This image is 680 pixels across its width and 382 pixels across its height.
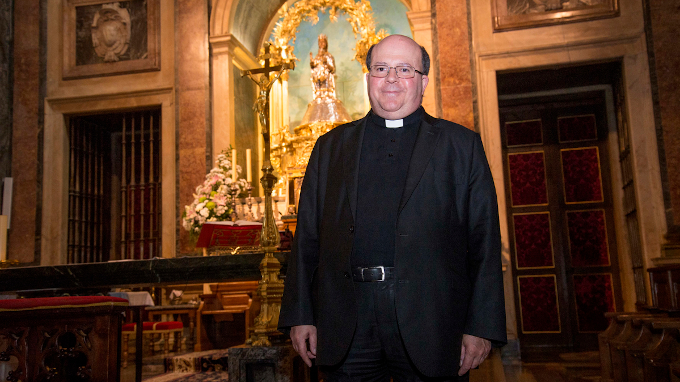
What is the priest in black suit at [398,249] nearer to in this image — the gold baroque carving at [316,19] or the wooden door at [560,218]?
the gold baroque carving at [316,19]

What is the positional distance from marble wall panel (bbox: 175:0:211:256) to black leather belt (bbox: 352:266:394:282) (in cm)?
616

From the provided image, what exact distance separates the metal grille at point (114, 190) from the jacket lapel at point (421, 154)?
306 inches

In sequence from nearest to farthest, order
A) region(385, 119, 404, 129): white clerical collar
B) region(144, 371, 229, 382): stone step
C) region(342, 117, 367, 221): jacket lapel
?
region(342, 117, 367, 221): jacket lapel
region(385, 119, 404, 129): white clerical collar
region(144, 371, 229, 382): stone step

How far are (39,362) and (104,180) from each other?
278 inches

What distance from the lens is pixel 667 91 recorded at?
6.95 meters

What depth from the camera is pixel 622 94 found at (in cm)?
748

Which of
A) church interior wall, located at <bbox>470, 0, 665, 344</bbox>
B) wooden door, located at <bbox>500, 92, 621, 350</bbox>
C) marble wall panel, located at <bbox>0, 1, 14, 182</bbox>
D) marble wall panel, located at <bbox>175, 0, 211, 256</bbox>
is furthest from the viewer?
wooden door, located at <bbox>500, 92, 621, 350</bbox>

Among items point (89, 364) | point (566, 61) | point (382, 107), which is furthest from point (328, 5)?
point (382, 107)

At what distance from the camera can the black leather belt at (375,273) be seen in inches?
72.6

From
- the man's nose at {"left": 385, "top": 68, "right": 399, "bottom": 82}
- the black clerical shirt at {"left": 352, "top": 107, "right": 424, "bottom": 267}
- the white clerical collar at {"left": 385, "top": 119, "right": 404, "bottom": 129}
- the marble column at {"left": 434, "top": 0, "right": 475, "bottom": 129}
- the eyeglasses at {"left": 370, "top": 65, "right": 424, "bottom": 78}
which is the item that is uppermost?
the marble column at {"left": 434, "top": 0, "right": 475, "bottom": 129}

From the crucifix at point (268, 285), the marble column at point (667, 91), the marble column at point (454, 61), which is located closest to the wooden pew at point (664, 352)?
the crucifix at point (268, 285)

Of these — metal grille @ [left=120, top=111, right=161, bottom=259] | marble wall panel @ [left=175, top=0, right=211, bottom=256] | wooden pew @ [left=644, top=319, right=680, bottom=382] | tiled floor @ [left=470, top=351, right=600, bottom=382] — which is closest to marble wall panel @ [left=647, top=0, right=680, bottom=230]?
tiled floor @ [left=470, top=351, right=600, bottom=382]

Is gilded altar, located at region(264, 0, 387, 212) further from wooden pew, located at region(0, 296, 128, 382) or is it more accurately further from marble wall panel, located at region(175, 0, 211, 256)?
wooden pew, located at region(0, 296, 128, 382)

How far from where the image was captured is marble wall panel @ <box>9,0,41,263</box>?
8047 millimetres
